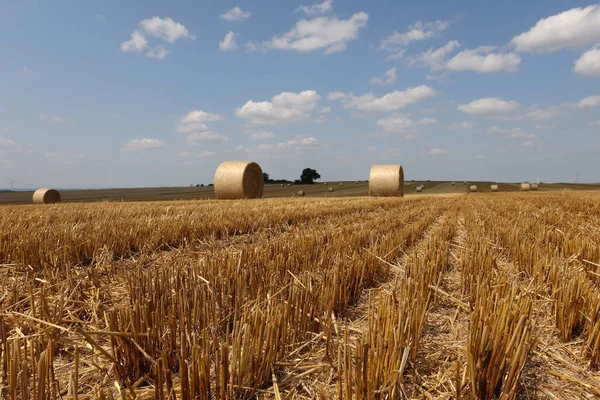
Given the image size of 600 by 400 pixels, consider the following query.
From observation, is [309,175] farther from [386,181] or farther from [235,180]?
[235,180]

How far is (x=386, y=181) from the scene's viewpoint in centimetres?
2366

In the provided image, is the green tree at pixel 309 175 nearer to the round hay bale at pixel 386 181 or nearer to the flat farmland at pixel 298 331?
the round hay bale at pixel 386 181

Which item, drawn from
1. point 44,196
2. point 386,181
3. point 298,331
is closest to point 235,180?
point 386,181

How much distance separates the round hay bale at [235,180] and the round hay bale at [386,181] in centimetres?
881

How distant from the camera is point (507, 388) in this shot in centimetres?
130

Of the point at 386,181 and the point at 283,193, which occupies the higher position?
the point at 386,181

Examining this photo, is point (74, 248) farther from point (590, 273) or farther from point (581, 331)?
point (590, 273)

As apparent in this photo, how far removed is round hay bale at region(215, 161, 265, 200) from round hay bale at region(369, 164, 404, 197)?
8.81m

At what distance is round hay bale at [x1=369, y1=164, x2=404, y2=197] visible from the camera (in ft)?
76.8

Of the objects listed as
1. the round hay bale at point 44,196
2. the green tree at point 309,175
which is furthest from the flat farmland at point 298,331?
the green tree at point 309,175

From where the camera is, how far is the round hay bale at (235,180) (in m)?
18.0

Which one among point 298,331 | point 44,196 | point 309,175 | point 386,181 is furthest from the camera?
point 309,175

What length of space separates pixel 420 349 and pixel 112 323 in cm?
159

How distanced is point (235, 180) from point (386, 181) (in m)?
10.6
